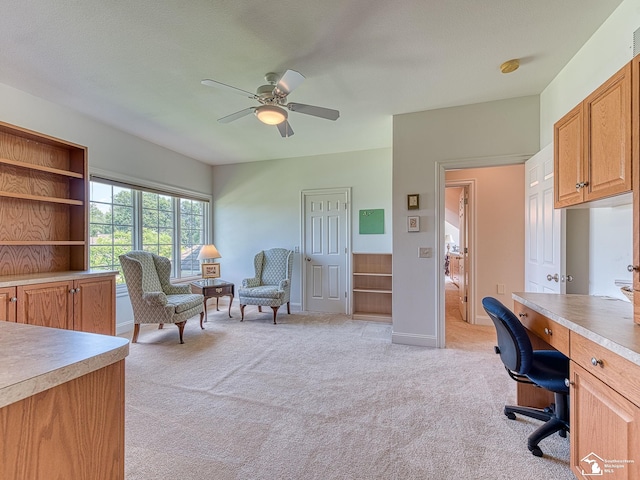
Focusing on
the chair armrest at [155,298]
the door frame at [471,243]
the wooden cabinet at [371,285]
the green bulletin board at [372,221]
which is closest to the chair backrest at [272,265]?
the wooden cabinet at [371,285]

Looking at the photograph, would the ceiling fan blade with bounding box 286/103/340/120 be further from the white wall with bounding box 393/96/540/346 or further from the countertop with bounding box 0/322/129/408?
the countertop with bounding box 0/322/129/408

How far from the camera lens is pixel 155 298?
129 inches

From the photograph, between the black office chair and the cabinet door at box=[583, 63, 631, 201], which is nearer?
the cabinet door at box=[583, 63, 631, 201]

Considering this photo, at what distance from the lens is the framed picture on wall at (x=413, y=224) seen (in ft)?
10.8

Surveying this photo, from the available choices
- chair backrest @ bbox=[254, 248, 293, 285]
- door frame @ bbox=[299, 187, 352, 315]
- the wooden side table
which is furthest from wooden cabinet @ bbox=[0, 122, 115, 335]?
door frame @ bbox=[299, 187, 352, 315]

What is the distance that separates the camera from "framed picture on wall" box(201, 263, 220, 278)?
15.4ft

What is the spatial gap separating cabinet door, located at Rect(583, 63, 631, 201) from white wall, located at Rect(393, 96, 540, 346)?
1.44 m

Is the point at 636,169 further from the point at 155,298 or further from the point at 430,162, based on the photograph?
the point at 155,298

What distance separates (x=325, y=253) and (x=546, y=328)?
3.49 m

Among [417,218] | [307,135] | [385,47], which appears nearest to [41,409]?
[385,47]

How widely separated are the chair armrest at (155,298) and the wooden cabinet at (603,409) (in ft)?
11.4

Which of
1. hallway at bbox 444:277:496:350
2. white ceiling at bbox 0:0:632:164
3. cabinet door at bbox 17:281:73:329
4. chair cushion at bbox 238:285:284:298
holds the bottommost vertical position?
hallway at bbox 444:277:496:350

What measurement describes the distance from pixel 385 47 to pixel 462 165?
1534 mm

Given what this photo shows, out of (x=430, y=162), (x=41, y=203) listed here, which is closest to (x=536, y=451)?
(x=430, y=162)
